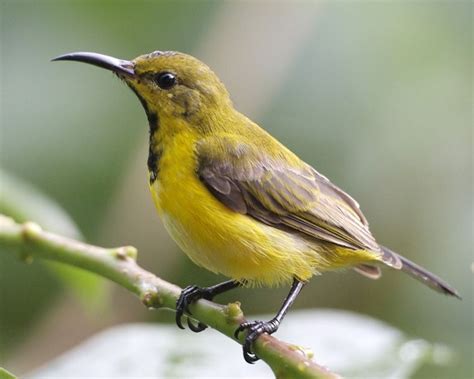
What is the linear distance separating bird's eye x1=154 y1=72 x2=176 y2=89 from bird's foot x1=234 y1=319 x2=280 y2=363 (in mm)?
1012

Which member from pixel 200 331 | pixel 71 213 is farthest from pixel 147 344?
pixel 71 213

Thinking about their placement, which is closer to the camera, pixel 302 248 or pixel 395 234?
pixel 302 248

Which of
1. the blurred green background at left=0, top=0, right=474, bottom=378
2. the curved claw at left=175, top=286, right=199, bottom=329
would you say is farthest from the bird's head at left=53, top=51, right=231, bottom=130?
the blurred green background at left=0, top=0, right=474, bottom=378

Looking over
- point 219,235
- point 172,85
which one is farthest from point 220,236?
point 172,85

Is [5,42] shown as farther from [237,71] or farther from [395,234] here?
[395,234]

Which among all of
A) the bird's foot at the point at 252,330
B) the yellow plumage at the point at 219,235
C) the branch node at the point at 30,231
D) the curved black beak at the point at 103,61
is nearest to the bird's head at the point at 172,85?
the curved black beak at the point at 103,61

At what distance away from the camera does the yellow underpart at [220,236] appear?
10.1 ft

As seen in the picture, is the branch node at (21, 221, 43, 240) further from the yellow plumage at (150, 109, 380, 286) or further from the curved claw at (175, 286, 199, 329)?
the yellow plumage at (150, 109, 380, 286)

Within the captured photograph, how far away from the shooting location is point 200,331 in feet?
10.3

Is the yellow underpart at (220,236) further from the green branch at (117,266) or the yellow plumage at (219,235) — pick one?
the green branch at (117,266)

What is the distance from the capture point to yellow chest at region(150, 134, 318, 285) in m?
3.09

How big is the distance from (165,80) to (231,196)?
1.72 ft

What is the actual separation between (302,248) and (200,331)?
1.63ft

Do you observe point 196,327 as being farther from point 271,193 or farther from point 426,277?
point 426,277
